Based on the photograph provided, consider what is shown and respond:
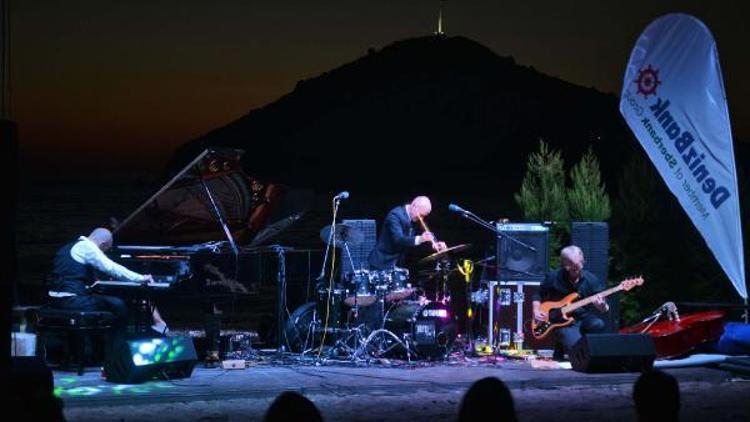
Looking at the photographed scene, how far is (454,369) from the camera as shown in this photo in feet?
37.3

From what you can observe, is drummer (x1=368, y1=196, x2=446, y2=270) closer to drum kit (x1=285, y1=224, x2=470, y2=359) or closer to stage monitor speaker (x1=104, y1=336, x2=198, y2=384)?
drum kit (x1=285, y1=224, x2=470, y2=359)

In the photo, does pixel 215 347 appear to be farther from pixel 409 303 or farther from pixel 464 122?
pixel 464 122

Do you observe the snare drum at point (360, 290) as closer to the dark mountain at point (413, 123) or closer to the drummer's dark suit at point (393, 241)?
the drummer's dark suit at point (393, 241)

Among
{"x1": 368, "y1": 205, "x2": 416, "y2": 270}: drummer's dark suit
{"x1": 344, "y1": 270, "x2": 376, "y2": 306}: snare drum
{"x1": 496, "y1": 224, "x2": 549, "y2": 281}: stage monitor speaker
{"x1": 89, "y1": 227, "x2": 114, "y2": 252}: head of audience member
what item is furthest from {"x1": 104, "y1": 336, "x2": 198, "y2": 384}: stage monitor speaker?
{"x1": 496, "y1": 224, "x2": 549, "y2": 281}: stage monitor speaker

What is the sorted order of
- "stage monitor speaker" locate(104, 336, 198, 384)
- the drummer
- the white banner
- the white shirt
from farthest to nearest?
the drummer → the white banner → the white shirt → "stage monitor speaker" locate(104, 336, 198, 384)

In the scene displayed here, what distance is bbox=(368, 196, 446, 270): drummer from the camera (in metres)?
12.2

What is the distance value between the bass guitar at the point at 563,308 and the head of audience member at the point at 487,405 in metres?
8.21

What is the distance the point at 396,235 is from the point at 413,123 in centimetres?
8588

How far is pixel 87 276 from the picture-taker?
35.9 feet

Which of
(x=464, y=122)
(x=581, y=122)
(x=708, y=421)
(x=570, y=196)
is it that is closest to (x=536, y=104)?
(x=464, y=122)

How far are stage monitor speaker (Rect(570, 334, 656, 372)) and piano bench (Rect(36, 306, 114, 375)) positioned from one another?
190 inches

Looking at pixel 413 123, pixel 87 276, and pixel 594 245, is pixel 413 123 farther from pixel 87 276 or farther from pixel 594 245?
pixel 87 276

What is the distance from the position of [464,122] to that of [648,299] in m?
77.7

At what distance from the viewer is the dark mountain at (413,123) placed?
81.7 meters
